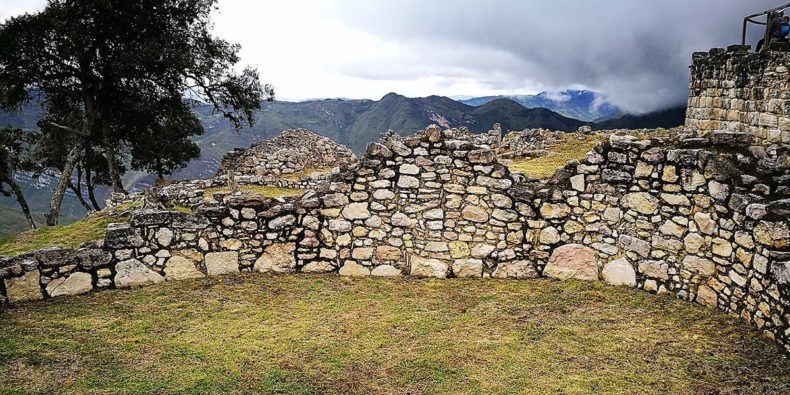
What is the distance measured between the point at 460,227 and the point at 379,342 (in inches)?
121

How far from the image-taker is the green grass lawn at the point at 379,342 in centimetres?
551

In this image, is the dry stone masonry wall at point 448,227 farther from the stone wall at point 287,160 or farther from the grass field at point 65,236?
the stone wall at point 287,160

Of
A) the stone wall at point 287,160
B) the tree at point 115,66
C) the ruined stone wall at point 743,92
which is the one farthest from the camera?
the stone wall at point 287,160

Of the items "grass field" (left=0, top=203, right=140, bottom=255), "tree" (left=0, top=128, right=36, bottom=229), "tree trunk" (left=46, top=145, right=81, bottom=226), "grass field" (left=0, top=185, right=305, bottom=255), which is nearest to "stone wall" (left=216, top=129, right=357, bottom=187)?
"tree trunk" (left=46, top=145, right=81, bottom=226)

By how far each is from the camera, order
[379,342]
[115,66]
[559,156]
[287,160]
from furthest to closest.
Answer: [287,160], [115,66], [559,156], [379,342]

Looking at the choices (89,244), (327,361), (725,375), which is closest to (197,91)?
(89,244)

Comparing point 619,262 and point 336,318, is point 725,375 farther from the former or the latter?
point 336,318

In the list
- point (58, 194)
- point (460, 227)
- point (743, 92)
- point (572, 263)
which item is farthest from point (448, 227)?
point (58, 194)

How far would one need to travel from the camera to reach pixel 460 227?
8.94 meters

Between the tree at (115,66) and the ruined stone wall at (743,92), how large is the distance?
21.1 metres

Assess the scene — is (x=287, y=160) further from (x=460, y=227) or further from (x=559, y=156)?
(x=460, y=227)

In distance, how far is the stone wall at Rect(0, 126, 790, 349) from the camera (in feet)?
24.8

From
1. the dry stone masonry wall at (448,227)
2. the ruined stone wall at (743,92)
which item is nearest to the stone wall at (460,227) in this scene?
the dry stone masonry wall at (448,227)

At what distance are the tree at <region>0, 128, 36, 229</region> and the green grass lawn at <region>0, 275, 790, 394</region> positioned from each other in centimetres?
2676
